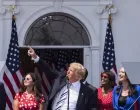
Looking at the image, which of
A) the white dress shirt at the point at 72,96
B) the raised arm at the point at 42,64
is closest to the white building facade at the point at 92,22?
the raised arm at the point at 42,64

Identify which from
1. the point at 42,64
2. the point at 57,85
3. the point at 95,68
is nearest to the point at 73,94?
the point at 57,85

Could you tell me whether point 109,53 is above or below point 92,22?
below

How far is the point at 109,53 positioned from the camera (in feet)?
30.0

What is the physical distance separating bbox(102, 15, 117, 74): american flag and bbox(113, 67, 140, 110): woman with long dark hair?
258cm

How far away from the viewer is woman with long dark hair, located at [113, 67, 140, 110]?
619 cm

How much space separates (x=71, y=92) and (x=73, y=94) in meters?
0.04

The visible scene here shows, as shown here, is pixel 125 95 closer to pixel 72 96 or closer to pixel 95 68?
pixel 72 96

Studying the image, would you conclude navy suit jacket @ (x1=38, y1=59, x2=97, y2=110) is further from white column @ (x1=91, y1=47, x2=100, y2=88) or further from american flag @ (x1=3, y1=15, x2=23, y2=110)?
white column @ (x1=91, y1=47, x2=100, y2=88)

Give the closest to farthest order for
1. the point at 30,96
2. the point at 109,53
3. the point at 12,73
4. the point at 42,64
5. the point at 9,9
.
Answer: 1. the point at 42,64
2. the point at 30,96
3. the point at 12,73
4. the point at 109,53
5. the point at 9,9

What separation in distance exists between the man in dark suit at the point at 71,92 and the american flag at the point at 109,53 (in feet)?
9.45

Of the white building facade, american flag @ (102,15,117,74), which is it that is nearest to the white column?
the white building facade

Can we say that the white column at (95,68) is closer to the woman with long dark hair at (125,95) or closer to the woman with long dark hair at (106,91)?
the woman with long dark hair at (106,91)

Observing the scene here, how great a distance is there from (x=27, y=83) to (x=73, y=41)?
10.7 ft

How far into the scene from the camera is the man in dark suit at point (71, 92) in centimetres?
603
